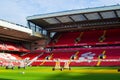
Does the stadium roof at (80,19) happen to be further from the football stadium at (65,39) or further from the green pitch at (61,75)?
the green pitch at (61,75)

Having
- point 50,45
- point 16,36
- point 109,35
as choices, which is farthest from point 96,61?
point 16,36

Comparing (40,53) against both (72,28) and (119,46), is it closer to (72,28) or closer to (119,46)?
(72,28)

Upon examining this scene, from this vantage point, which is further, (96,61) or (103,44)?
(103,44)

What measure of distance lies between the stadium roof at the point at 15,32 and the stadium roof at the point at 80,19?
2.83 meters

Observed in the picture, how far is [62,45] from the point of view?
5916 cm

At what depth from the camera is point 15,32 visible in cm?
5512

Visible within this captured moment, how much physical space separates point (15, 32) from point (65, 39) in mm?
12499

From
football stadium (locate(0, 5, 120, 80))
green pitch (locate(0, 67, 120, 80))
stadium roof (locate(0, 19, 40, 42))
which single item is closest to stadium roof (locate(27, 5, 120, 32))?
football stadium (locate(0, 5, 120, 80))

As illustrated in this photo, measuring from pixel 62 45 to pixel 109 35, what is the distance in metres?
10.7

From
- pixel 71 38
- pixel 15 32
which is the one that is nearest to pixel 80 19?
pixel 71 38

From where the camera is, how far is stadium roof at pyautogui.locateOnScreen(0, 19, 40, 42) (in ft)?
164

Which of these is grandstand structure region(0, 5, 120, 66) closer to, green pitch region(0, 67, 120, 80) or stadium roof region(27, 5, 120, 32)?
stadium roof region(27, 5, 120, 32)

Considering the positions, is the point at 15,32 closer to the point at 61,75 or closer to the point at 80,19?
the point at 80,19

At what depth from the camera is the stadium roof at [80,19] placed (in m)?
48.4
